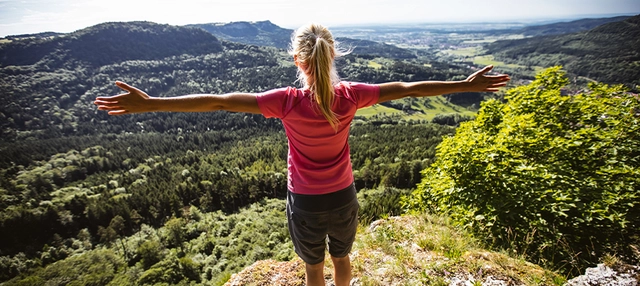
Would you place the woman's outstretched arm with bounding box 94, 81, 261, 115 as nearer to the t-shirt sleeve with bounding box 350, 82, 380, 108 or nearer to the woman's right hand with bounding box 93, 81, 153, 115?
the woman's right hand with bounding box 93, 81, 153, 115

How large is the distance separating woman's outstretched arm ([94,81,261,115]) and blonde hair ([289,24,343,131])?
1.80 feet

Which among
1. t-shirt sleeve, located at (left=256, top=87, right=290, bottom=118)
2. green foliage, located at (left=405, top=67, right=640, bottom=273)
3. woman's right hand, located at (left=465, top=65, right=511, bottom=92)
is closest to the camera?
t-shirt sleeve, located at (left=256, top=87, right=290, bottom=118)

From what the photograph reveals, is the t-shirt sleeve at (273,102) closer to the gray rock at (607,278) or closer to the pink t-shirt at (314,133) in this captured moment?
the pink t-shirt at (314,133)

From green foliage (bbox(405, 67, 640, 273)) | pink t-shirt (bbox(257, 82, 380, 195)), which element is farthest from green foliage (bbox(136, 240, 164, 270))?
pink t-shirt (bbox(257, 82, 380, 195))

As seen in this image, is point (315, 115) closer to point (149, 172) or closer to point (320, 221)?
point (320, 221)

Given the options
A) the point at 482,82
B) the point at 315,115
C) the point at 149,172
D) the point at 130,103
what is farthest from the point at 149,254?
the point at 482,82

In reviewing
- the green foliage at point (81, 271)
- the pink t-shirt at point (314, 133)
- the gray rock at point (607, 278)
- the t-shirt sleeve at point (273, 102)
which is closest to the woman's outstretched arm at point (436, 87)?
the pink t-shirt at point (314, 133)

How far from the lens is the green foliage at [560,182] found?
5.39 m

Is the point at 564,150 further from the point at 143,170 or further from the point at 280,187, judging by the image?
the point at 143,170

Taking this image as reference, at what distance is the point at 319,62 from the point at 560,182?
6.86 m

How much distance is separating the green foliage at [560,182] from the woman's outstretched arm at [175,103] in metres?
5.17

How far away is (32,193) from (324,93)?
15497cm

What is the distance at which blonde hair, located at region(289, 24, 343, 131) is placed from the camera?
2473 millimetres

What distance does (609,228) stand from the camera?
5.45m
